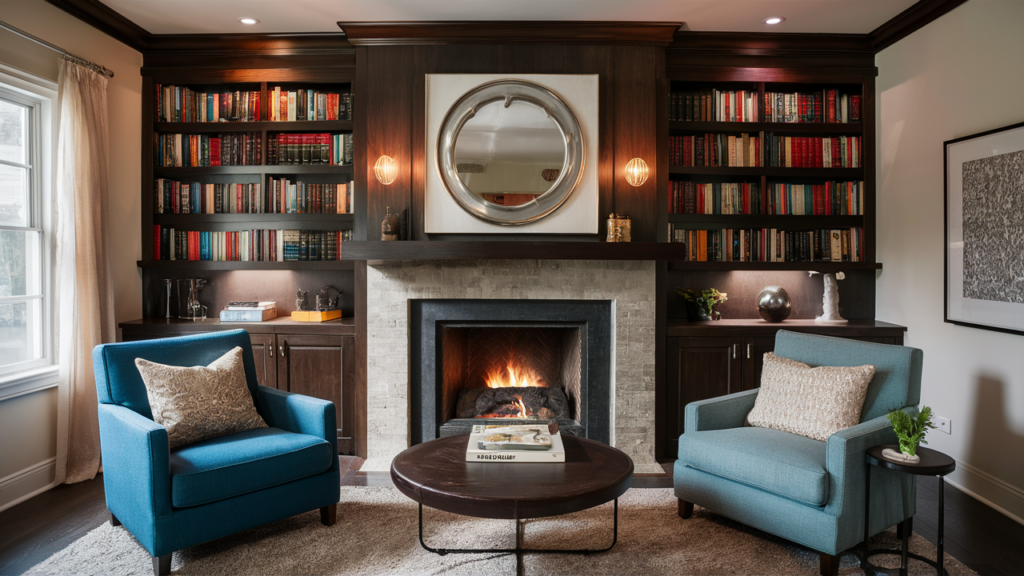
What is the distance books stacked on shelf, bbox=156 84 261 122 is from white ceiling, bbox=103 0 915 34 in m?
0.43

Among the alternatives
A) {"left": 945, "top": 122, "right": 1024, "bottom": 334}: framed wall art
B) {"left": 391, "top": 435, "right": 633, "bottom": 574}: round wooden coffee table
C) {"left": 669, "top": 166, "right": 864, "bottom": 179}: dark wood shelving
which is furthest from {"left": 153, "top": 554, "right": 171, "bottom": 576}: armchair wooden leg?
{"left": 945, "top": 122, "right": 1024, "bottom": 334}: framed wall art

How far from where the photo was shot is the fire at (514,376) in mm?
3971

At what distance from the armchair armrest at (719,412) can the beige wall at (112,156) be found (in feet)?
11.3

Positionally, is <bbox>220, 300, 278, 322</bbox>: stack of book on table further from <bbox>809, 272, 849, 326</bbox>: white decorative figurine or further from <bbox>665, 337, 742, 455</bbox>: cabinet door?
<bbox>809, 272, 849, 326</bbox>: white decorative figurine

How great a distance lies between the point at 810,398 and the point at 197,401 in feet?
9.01

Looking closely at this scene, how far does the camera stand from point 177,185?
3969 mm

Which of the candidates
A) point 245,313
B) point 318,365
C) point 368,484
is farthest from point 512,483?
point 245,313

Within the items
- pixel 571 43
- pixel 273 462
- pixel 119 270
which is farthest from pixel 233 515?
pixel 571 43

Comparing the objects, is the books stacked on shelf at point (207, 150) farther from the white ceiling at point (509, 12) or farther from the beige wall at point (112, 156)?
the white ceiling at point (509, 12)

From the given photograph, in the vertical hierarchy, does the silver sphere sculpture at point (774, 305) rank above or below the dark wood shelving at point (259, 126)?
below

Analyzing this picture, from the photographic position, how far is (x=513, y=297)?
355 cm

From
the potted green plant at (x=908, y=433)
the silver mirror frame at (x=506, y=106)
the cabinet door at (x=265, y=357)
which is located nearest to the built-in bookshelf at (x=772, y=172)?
→ the silver mirror frame at (x=506, y=106)

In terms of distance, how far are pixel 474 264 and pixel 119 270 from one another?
7.63 feet

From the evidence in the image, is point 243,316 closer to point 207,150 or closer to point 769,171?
point 207,150
